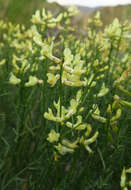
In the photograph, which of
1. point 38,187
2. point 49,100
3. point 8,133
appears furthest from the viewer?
point 8,133

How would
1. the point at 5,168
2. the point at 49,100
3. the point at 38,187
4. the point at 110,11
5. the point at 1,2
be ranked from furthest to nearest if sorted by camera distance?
the point at 110,11 < the point at 1,2 < the point at 5,168 < the point at 49,100 < the point at 38,187

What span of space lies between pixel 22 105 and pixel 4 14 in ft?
12.1

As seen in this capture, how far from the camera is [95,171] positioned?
3.42 feet

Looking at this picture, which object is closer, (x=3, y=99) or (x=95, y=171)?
(x=95, y=171)

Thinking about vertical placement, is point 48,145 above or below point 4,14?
below

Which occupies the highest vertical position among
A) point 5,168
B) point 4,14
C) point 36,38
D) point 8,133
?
point 4,14

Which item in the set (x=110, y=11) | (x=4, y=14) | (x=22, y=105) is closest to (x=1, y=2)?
(x=4, y=14)

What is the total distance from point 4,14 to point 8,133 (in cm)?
347

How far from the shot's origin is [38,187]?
892 mm

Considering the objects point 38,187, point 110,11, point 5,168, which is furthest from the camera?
point 110,11

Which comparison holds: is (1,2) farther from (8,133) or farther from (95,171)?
(95,171)

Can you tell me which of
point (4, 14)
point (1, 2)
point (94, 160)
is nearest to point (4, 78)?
point (94, 160)

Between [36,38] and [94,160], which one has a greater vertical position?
[36,38]

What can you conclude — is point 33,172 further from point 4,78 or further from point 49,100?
point 4,78
